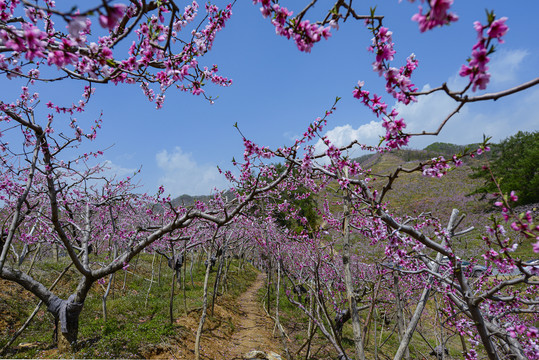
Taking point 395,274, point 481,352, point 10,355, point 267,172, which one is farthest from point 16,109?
point 481,352

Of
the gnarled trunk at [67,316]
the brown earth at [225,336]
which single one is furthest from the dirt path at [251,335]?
the gnarled trunk at [67,316]

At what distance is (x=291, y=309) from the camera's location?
14648mm

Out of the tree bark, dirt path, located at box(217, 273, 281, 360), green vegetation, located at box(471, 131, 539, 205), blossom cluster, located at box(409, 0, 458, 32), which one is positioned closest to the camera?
blossom cluster, located at box(409, 0, 458, 32)

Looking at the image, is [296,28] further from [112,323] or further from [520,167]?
[520,167]

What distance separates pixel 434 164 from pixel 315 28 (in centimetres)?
195

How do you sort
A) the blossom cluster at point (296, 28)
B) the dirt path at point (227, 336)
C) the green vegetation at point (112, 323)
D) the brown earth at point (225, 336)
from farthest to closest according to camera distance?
1. the dirt path at point (227, 336)
2. the brown earth at point (225, 336)
3. the green vegetation at point (112, 323)
4. the blossom cluster at point (296, 28)

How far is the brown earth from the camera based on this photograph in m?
7.20

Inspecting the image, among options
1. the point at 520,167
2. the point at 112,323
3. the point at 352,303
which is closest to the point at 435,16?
the point at 352,303

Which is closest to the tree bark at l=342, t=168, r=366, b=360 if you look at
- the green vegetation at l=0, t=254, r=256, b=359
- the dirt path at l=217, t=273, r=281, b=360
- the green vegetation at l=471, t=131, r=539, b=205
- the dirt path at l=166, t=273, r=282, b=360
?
the dirt path at l=166, t=273, r=282, b=360

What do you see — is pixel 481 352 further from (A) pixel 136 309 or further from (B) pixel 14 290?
(B) pixel 14 290

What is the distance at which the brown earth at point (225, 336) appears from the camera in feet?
23.6

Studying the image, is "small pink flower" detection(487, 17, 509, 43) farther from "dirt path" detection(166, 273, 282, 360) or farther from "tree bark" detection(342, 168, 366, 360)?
"dirt path" detection(166, 273, 282, 360)

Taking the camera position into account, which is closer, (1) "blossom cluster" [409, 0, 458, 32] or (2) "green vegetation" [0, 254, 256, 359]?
(1) "blossom cluster" [409, 0, 458, 32]

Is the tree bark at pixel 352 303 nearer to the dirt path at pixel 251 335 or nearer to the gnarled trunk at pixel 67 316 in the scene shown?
the gnarled trunk at pixel 67 316
